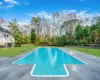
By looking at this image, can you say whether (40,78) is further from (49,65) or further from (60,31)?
Result: (60,31)

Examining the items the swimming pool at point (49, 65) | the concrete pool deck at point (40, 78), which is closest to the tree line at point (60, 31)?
the swimming pool at point (49, 65)

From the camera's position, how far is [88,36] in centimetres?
4359

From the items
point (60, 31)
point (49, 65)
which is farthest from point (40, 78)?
point (60, 31)

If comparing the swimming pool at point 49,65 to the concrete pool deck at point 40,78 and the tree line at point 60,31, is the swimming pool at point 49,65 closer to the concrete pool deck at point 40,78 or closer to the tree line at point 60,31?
the concrete pool deck at point 40,78

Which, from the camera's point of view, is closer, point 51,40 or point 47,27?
point 51,40

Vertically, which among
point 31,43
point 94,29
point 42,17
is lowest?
point 31,43

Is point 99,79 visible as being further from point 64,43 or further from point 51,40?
point 51,40

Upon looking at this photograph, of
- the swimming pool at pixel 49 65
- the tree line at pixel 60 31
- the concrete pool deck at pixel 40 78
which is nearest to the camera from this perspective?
the concrete pool deck at pixel 40 78

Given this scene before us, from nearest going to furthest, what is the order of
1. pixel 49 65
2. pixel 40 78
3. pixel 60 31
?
pixel 40 78 < pixel 49 65 < pixel 60 31

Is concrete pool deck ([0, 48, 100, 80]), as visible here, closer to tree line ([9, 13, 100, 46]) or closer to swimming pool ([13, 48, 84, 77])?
swimming pool ([13, 48, 84, 77])

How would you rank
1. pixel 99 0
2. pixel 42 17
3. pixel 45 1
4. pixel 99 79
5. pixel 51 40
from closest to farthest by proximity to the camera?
pixel 99 79
pixel 45 1
pixel 99 0
pixel 51 40
pixel 42 17

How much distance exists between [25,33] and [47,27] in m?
10.1

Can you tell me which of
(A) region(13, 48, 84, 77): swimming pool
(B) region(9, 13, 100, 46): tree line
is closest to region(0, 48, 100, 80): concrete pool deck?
(A) region(13, 48, 84, 77): swimming pool

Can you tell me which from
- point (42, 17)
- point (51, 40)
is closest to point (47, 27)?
point (42, 17)
